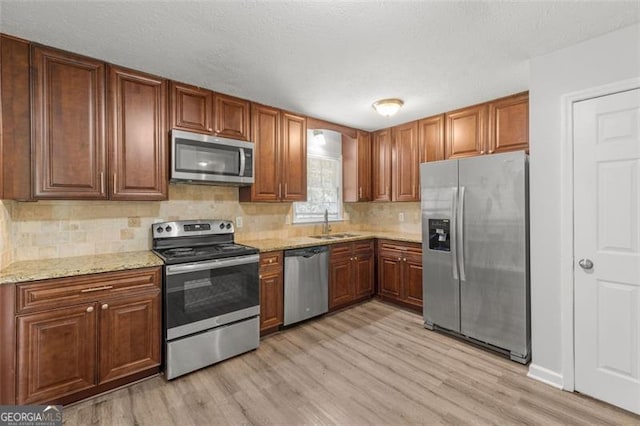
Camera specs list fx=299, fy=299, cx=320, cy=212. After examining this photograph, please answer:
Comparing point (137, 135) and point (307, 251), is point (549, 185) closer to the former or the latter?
Result: point (307, 251)

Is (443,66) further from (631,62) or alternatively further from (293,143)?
(293,143)

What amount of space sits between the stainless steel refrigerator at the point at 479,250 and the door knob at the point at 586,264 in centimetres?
40

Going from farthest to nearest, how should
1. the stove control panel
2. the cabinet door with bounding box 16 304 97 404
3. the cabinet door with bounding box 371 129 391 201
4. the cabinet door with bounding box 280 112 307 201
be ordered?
1. the cabinet door with bounding box 371 129 391 201
2. the cabinet door with bounding box 280 112 307 201
3. the stove control panel
4. the cabinet door with bounding box 16 304 97 404

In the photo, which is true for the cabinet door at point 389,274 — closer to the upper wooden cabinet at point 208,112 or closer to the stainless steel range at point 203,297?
the stainless steel range at point 203,297

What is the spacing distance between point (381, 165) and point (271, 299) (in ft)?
8.23

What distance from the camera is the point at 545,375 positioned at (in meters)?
2.29

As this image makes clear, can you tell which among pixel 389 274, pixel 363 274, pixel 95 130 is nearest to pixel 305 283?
pixel 363 274

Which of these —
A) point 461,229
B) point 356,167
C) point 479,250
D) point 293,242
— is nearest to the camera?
point 479,250

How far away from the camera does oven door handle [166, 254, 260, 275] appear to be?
2.34 meters

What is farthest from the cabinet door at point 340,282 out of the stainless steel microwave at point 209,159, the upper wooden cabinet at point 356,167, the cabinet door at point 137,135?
the cabinet door at point 137,135

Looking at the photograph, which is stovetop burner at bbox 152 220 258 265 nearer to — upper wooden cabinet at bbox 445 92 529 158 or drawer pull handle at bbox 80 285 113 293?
drawer pull handle at bbox 80 285 113 293

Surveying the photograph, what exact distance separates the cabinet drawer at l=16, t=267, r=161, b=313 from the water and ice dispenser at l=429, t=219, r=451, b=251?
2.61 m

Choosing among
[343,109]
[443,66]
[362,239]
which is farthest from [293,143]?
[443,66]

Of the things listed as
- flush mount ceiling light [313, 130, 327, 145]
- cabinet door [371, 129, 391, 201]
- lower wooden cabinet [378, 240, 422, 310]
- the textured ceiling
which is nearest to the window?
flush mount ceiling light [313, 130, 327, 145]
